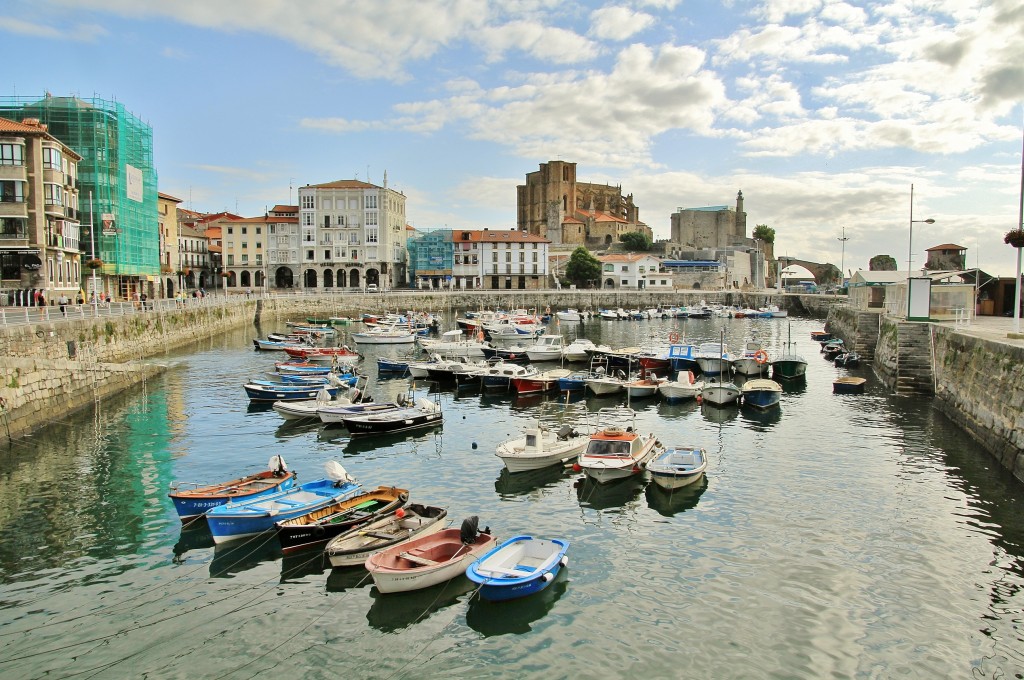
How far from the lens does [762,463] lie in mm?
24578

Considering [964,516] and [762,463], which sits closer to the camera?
[964,516]

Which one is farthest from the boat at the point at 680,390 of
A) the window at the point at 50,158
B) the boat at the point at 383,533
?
the window at the point at 50,158

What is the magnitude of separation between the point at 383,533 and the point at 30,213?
4339 cm

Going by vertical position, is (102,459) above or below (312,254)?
below

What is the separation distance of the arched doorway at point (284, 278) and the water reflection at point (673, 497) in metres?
98.6

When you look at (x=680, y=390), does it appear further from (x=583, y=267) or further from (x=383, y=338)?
(x=583, y=267)

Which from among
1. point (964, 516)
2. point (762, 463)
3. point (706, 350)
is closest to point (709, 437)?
point (762, 463)

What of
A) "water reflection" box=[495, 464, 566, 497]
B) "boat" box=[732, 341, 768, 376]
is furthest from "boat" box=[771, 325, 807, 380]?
"water reflection" box=[495, 464, 566, 497]

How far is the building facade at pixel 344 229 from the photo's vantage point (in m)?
108

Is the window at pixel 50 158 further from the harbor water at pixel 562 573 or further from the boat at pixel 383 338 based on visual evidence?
the harbor water at pixel 562 573

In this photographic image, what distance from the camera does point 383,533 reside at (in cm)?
1644

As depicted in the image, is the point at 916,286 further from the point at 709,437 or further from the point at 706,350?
the point at 709,437

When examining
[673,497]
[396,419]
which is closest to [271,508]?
[396,419]

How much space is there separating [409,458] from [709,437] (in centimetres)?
1207
